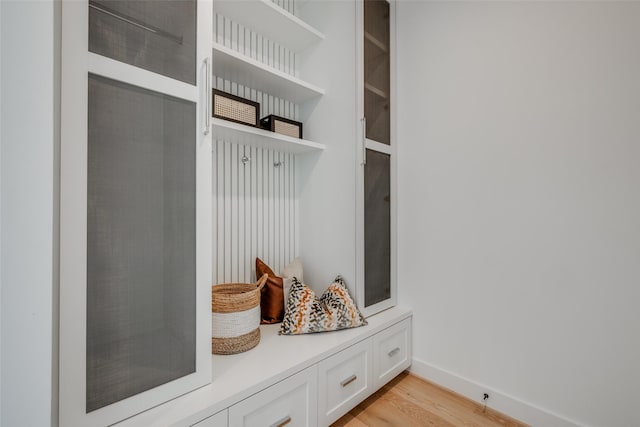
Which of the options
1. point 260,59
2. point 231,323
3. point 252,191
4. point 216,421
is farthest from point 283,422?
point 260,59

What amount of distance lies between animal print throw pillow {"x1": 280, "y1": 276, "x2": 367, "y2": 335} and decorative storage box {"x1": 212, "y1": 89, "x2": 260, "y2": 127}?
3.00ft

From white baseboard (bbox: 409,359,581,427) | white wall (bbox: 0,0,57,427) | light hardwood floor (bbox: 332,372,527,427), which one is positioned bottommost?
light hardwood floor (bbox: 332,372,527,427)

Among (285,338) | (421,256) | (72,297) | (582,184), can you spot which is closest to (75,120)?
(72,297)

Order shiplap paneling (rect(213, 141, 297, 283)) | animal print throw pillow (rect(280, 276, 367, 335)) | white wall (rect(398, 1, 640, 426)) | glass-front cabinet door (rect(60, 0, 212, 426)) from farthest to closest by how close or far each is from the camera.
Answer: shiplap paneling (rect(213, 141, 297, 283)) → animal print throw pillow (rect(280, 276, 367, 335)) → white wall (rect(398, 1, 640, 426)) → glass-front cabinet door (rect(60, 0, 212, 426))

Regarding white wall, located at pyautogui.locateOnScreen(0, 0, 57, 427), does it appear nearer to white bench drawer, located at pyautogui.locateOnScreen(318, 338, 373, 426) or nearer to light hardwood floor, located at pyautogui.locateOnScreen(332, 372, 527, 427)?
white bench drawer, located at pyautogui.locateOnScreen(318, 338, 373, 426)

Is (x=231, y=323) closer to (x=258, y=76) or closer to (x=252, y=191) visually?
(x=252, y=191)

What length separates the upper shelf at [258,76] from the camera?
140 centimetres

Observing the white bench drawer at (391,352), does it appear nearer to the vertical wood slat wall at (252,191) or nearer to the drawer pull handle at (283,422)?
the drawer pull handle at (283,422)

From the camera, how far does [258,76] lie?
5.22 feet

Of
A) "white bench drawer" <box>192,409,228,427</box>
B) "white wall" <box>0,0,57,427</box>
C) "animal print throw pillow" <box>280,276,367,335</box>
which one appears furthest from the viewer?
"animal print throw pillow" <box>280,276,367,335</box>

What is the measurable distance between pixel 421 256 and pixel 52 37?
70.3 inches

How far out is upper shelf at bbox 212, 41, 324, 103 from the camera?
4.58 ft

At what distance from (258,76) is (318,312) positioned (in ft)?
4.25

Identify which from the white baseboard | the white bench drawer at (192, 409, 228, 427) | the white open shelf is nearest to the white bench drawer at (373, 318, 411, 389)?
the white baseboard
